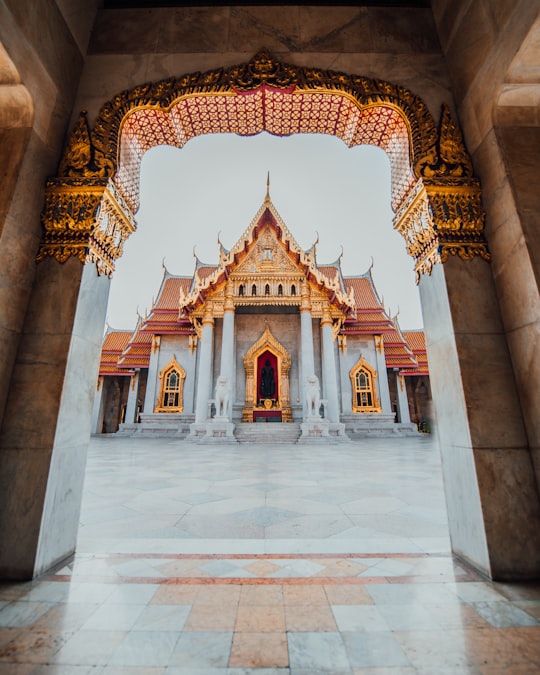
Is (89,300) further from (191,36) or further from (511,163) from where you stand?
(511,163)

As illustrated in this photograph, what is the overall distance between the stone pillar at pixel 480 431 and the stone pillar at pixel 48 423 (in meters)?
2.40

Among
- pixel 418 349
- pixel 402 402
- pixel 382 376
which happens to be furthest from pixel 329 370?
pixel 418 349

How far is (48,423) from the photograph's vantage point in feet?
6.48

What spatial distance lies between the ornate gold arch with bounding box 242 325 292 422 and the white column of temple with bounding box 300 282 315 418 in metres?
1.10

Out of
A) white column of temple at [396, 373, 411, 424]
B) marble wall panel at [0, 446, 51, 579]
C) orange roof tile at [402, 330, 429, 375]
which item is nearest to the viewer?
marble wall panel at [0, 446, 51, 579]

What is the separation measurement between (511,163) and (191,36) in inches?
108

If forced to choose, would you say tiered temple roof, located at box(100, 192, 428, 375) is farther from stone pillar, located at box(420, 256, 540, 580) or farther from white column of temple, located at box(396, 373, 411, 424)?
stone pillar, located at box(420, 256, 540, 580)

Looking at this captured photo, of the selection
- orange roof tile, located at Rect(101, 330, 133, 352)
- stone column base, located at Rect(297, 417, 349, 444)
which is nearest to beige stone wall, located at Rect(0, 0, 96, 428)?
stone column base, located at Rect(297, 417, 349, 444)

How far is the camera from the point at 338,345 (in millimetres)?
17859

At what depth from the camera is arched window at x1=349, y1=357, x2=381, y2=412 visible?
1680 cm

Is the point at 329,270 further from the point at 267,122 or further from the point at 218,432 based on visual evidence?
the point at 267,122

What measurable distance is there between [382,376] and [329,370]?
4.16 meters

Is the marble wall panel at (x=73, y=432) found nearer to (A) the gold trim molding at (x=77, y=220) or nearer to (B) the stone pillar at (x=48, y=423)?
(B) the stone pillar at (x=48, y=423)

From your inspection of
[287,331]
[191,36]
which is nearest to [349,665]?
[191,36]
